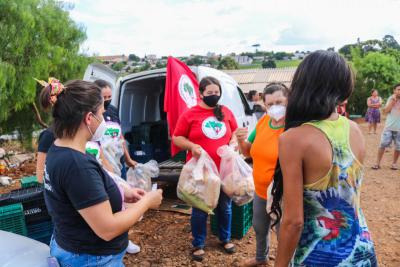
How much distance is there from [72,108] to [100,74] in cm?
319

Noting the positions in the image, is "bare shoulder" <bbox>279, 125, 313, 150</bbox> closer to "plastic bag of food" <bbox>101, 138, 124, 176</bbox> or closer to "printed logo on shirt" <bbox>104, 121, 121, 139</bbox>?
"plastic bag of food" <bbox>101, 138, 124, 176</bbox>

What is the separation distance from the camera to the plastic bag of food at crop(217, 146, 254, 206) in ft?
11.1

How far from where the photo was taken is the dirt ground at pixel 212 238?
142 inches

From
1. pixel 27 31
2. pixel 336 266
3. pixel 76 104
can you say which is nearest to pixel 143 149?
pixel 27 31

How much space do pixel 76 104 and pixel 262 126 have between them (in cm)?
182

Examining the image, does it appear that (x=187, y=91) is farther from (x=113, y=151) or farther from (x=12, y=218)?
(x=12, y=218)

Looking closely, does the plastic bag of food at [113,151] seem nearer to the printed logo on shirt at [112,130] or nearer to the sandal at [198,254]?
the printed logo on shirt at [112,130]

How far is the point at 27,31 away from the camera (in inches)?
234

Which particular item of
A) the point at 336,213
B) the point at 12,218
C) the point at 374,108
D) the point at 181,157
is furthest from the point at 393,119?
the point at 12,218

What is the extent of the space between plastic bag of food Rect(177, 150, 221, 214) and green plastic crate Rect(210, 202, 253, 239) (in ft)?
2.27

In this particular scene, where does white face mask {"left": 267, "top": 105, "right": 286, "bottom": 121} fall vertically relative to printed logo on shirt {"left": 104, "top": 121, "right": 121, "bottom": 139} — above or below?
above

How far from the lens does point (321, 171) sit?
4.69 ft

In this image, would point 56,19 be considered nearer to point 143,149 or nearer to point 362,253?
point 143,149

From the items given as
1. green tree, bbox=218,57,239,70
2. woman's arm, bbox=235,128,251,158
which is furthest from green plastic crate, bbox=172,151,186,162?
green tree, bbox=218,57,239,70
